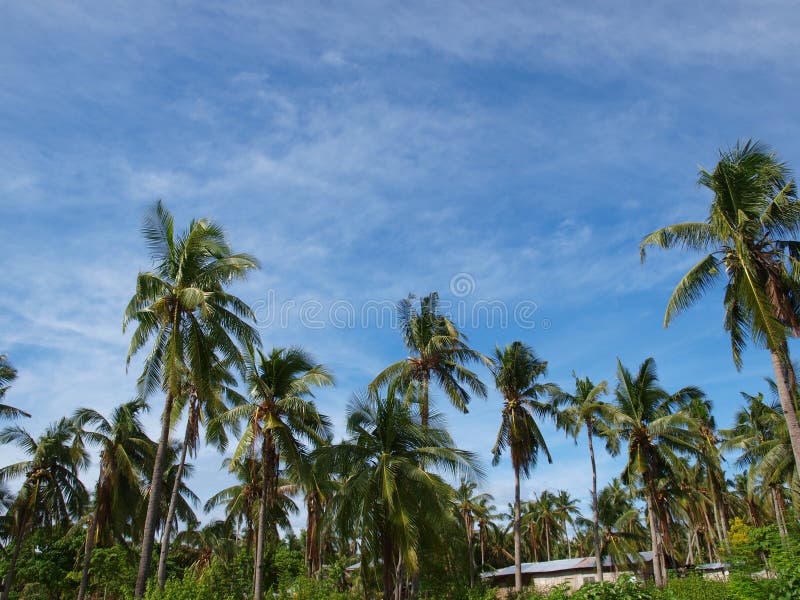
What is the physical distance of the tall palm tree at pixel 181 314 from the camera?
52.8ft

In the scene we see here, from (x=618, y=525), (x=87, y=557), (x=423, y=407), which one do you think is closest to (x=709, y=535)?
(x=618, y=525)

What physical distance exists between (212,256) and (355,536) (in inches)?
386

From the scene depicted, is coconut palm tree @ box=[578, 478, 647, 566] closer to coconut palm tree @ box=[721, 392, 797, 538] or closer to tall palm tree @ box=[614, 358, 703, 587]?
coconut palm tree @ box=[721, 392, 797, 538]

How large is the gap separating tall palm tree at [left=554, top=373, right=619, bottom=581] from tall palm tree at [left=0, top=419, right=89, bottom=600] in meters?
23.9

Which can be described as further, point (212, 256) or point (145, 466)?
point (145, 466)

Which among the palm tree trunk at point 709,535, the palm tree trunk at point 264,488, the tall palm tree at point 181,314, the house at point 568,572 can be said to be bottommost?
the house at point 568,572

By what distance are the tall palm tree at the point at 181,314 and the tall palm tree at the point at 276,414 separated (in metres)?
3.15

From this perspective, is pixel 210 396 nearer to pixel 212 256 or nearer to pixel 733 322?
pixel 212 256

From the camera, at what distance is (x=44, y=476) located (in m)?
27.5

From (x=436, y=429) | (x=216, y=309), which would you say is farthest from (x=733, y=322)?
(x=216, y=309)

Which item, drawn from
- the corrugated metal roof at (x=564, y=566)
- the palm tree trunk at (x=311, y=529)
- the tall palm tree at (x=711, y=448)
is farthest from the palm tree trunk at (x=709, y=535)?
the palm tree trunk at (x=311, y=529)

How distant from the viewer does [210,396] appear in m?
17.7

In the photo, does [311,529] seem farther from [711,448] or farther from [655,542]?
[711,448]

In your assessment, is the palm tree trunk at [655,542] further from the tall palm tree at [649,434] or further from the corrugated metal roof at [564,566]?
the corrugated metal roof at [564,566]
